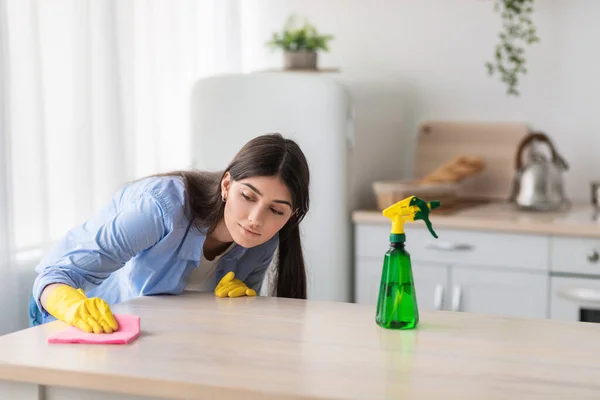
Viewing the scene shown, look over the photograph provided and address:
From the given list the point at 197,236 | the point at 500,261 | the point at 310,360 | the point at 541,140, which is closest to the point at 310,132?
the point at 500,261

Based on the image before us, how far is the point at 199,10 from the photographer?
3766 mm

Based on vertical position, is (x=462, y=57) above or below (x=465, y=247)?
above

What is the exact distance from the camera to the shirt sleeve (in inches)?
80.4

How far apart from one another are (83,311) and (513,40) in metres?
2.51

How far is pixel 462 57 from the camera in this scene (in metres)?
3.82

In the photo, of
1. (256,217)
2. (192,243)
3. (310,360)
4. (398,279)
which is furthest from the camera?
(192,243)

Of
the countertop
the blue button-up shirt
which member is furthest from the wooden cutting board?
the blue button-up shirt

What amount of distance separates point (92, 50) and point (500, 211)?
1.58m

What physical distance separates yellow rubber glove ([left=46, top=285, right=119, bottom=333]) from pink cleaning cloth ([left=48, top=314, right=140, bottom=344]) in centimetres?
1

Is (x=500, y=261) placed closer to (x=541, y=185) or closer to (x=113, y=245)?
(x=541, y=185)

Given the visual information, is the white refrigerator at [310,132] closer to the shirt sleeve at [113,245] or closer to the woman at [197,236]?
the woman at [197,236]

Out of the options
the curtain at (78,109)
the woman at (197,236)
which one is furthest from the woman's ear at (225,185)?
the curtain at (78,109)

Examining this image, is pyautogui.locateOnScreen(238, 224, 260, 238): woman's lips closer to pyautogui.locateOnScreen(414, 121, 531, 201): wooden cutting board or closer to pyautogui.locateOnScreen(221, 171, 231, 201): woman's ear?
pyautogui.locateOnScreen(221, 171, 231, 201): woman's ear

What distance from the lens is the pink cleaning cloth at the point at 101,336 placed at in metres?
1.67
